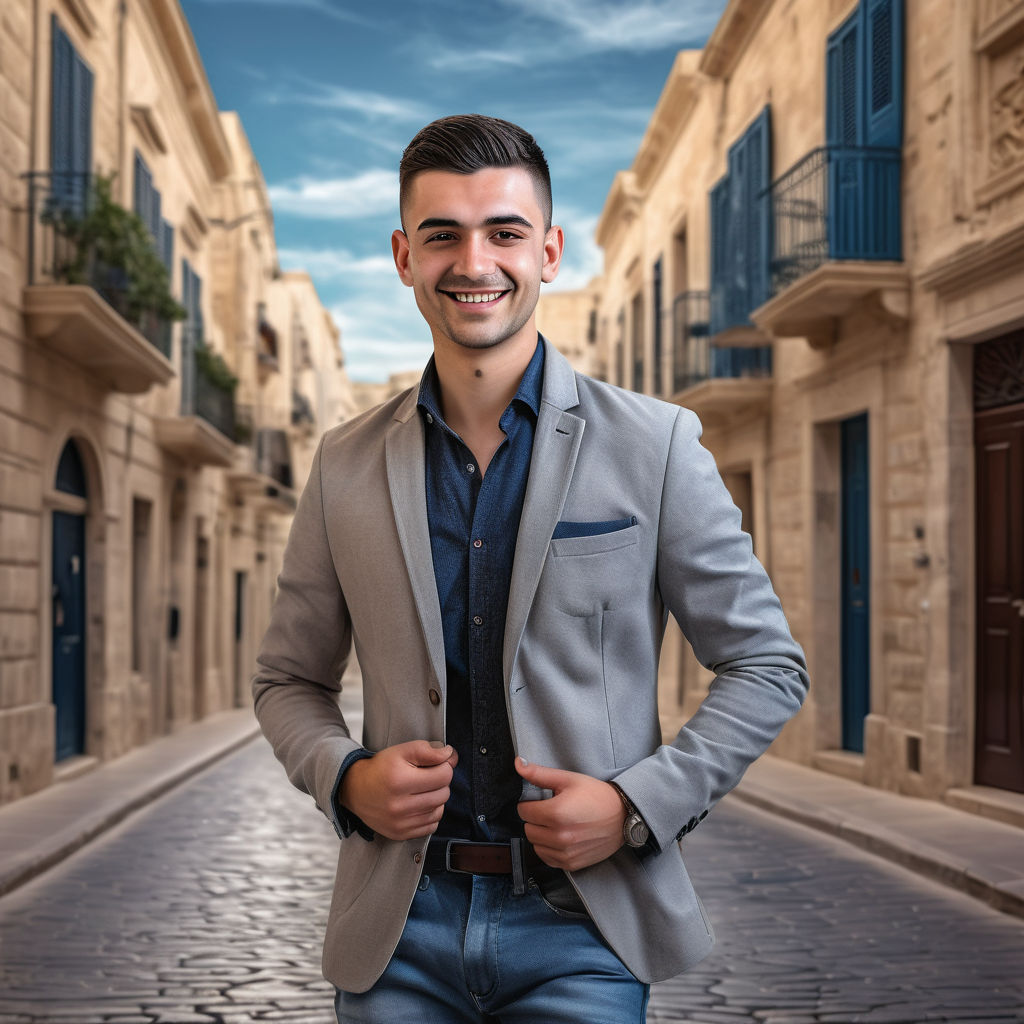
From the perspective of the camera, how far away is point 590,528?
1.91 m

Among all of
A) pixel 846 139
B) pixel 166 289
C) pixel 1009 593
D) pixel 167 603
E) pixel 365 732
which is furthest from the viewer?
pixel 167 603

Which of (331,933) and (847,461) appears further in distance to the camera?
(847,461)

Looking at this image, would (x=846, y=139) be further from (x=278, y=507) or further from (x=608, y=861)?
(x=278, y=507)

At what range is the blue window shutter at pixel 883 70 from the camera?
11.9 metres

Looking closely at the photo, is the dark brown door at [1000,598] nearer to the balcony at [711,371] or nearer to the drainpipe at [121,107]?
the balcony at [711,371]

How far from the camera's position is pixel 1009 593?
33.9ft

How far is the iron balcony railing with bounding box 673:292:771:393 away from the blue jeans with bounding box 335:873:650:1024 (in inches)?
584

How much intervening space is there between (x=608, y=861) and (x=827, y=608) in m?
12.5

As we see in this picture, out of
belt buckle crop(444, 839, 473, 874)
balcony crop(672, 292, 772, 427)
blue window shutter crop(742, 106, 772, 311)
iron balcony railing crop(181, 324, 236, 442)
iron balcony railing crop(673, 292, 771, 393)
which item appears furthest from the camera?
iron balcony railing crop(181, 324, 236, 442)

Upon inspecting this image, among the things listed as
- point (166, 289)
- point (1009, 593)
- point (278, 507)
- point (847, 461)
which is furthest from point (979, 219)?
point (278, 507)

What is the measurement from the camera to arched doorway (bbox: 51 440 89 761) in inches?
535

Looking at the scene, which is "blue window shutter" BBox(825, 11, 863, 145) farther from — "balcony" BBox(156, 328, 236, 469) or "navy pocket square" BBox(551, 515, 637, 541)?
"navy pocket square" BBox(551, 515, 637, 541)

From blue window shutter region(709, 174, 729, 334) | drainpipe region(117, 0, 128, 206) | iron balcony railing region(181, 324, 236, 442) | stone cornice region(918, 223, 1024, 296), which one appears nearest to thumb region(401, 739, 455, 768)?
stone cornice region(918, 223, 1024, 296)

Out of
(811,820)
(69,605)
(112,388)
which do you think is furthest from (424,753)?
(112,388)
